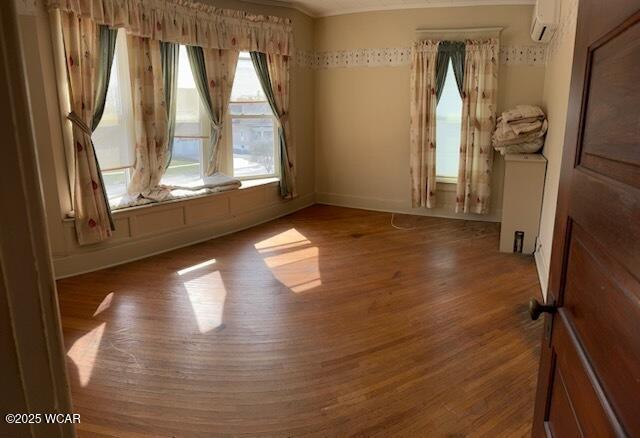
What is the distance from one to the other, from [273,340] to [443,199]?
3848 millimetres

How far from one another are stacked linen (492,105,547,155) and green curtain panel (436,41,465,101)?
0.92 meters

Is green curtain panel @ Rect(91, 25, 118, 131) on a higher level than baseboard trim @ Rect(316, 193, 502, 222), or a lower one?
higher

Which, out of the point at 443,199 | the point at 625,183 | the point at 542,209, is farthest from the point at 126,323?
the point at 443,199

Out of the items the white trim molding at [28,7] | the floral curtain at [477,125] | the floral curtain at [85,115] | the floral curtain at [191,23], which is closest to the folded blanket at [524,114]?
the floral curtain at [477,125]

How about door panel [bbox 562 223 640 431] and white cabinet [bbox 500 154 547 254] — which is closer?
door panel [bbox 562 223 640 431]

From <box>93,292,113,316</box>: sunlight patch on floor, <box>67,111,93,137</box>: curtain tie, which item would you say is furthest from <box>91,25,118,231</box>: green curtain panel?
<box>93,292,113,316</box>: sunlight patch on floor

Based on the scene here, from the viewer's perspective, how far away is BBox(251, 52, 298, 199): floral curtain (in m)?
5.53

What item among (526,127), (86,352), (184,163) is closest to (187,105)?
(184,163)

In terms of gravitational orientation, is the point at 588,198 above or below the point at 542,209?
above

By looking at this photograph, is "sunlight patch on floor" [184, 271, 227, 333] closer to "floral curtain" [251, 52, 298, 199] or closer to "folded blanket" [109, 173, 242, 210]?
"folded blanket" [109, 173, 242, 210]

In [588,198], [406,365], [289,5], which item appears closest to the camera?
[588,198]

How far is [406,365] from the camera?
2.64 m

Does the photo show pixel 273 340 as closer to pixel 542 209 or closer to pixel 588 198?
pixel 588 198

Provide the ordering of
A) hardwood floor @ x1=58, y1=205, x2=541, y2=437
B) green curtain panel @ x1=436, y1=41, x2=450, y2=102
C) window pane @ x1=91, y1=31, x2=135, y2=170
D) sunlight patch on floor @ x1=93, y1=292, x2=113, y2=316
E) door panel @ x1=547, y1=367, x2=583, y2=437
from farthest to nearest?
green curtain panel @ x1=436, y1=41, x2=450, y2=102 < window pane @ x1=91, y1=31, x2=135, y2=170 < sunlight patch on floor @ x1=93, y1=292, x2=113, y2=316 < hardwood floor @ x1=58, y1=205, x2=541, y2=437 < door panel @ x1=547, y1=367, x2=583, y2=437
